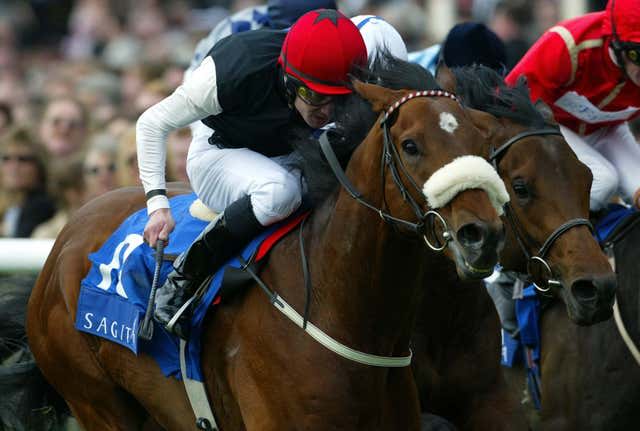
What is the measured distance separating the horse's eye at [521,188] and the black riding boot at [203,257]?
913 mm

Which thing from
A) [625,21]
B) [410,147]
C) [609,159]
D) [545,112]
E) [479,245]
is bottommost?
[609,159]

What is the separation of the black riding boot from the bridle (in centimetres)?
88

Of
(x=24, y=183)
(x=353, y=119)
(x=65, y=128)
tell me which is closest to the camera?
(x=353, y=119)

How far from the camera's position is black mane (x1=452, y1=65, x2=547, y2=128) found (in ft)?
15.5

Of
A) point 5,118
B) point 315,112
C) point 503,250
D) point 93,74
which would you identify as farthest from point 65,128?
point 503,250

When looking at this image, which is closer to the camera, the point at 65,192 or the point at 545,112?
the point at 545,112

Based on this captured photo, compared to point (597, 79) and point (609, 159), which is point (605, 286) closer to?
point (597, 79)

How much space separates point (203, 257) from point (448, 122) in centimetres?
119

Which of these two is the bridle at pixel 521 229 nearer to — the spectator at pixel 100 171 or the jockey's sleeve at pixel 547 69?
the jockey's sleeve at pixel 547 69

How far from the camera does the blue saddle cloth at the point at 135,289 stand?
15.5ft

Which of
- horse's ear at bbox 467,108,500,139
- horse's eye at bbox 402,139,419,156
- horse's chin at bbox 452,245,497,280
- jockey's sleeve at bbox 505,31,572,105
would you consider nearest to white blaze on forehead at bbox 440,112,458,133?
horse's eye at bbox 402,139,419,156

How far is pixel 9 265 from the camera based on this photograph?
619cm

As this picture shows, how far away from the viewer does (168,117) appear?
15.2ft

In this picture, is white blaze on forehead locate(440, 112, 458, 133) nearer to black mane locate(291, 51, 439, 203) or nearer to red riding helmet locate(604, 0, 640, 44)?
black mane locate(291, 51, 439, 203)
